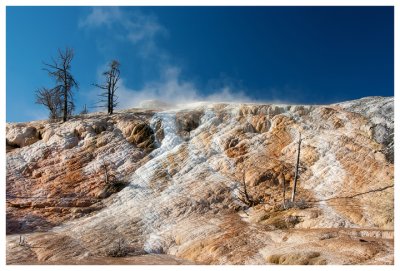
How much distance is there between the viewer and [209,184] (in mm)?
31438

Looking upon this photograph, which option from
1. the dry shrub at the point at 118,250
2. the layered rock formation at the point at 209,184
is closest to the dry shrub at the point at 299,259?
the layered rock formation at the point at 209,184

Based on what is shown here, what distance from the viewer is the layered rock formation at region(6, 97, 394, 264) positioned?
2358cm

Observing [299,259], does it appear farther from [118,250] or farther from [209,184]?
[209,184]

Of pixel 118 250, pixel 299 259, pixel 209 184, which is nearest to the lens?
pixel 299 259

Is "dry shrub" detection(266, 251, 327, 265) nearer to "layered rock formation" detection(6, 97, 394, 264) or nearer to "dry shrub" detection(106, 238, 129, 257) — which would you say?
"layered rock formation" detection(6, 97, 394, 264)

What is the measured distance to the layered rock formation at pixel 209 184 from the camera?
23.6 m

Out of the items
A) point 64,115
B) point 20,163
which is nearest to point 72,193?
point 20,163

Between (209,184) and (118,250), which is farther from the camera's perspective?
(209,184)

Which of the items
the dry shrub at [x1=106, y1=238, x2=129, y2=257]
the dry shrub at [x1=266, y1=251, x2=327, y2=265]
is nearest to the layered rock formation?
the dry shrub at [x1=266, y1=251, x2=327, y2=265]

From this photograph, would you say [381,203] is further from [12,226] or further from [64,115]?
[64,115]

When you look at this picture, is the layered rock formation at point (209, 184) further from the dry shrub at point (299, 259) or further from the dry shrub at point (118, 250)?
the dry shrub at point (118, 250)

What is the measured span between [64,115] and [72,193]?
13064 mm

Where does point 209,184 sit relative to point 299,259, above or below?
above

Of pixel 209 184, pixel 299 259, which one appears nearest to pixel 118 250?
pixel 209 184
